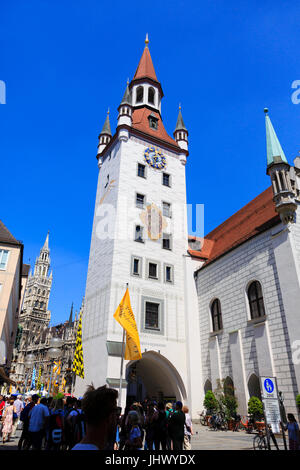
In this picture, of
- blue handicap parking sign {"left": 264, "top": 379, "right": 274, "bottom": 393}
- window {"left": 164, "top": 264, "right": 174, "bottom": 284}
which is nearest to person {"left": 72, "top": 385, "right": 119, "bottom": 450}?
blue handicap parking sign {"left": 264, "top": 379, "right": 274, "bottom": 393}

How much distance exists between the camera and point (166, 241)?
2828 cm

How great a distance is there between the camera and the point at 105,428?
2.65m

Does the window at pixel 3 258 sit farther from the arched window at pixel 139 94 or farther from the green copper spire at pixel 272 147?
the arched window at pixel 139 94

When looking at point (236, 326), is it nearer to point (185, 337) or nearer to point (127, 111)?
point (185, 337)

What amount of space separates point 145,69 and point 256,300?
110ft

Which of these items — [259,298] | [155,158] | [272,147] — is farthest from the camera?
[155,158]

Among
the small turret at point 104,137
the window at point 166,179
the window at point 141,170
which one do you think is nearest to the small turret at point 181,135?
the window at point 166,179

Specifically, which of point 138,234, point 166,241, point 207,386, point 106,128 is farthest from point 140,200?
point 207,386

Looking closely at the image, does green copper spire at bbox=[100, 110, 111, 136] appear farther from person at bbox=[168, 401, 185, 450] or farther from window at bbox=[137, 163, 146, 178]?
person at bbox=[168, 401, 185, 450]

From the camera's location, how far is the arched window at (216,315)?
23906 mm

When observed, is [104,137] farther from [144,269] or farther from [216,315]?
[216,315]

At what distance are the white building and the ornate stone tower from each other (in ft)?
331
